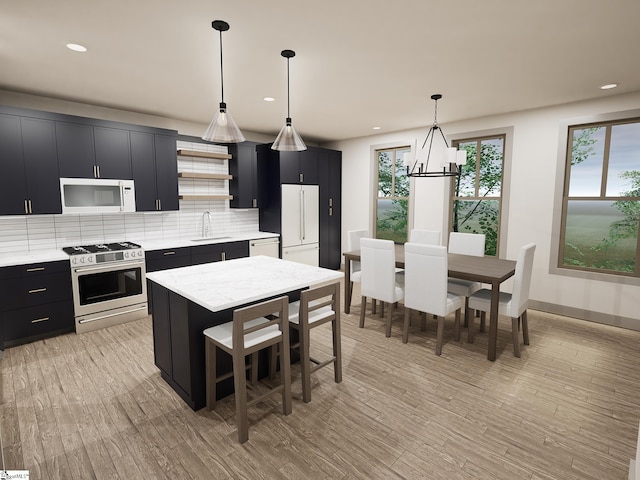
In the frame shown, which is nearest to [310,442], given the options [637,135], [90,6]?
[90,6]

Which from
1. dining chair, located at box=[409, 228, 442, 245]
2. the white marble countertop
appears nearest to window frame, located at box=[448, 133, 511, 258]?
dining chair, located at box=[409, 228, 442, 245]

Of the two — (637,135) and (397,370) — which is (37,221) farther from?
(637,135)

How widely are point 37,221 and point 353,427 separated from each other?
4.10 meters

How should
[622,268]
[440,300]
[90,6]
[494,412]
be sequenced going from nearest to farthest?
1. [90,6]
2. [494,412]
3. [440,300]
4. [622,268]

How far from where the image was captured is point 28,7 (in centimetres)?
200

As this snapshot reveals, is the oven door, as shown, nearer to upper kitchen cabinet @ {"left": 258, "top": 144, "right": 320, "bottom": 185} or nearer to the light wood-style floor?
the light wood-style floor

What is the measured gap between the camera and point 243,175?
18.0ft

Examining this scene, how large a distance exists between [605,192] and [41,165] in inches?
249

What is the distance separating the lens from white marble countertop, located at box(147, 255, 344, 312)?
209 cm

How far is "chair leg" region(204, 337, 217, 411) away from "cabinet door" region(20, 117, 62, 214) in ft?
9.16

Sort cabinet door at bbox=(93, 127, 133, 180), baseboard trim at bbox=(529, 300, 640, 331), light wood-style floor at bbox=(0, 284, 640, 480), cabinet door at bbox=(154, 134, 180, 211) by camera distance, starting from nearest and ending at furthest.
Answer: light wood-style floor at bbox=(0, 284, 640, 480)
baseboard trim at bbox=(529, 300, 640, 331)
cabinet door at bbox=(93, 127, 133, 180)
cabinet door at bbox=(154, 134, 180, 211)

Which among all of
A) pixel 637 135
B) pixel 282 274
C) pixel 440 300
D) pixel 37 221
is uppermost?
pixel 637 135

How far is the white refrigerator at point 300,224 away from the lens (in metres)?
5.78

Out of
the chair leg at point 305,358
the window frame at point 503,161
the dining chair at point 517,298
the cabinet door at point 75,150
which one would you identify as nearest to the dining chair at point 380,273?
the dining chair at point 517,298
